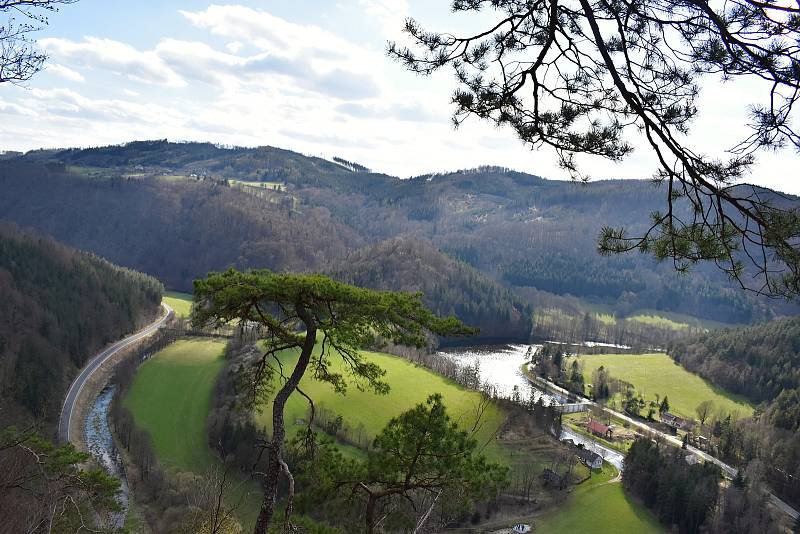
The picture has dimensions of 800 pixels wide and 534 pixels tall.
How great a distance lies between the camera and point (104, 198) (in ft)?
536

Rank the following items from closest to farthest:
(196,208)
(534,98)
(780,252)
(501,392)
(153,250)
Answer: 1. (780,252)
2. (534,98)
3. (501,392)
4. (153,250)
5. (196,208)

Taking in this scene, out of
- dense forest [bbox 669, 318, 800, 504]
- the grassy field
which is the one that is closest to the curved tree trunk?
dense forest [bbox 669, 318, 800, 504]

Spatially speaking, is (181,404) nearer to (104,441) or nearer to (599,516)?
(104,441)

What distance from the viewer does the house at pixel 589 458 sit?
4472 cm

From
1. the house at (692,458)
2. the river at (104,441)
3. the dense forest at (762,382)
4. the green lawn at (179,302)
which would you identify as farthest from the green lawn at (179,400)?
the dense forest at (762,382)

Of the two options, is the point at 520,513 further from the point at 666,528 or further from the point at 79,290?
the point at 79,290

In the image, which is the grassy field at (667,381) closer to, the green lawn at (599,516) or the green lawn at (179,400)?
the green lawn at (599,516)

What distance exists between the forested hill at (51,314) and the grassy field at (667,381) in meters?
61.0

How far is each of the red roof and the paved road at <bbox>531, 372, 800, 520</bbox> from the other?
559 centimetres

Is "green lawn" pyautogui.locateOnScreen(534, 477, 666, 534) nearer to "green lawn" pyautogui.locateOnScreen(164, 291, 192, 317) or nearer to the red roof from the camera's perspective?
the red roof

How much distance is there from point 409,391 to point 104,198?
143 m

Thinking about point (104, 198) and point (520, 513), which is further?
point (104, 198)

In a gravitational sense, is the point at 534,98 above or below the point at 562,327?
above

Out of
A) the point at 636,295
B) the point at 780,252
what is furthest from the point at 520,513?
the point at 636,295
